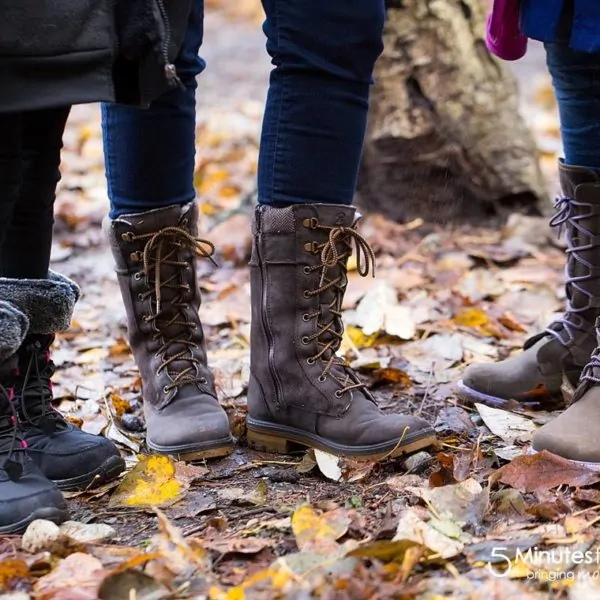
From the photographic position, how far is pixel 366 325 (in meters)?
2.53

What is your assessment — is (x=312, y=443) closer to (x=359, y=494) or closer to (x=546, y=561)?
(x=359, y=494)

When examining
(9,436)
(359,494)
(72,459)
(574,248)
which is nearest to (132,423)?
(72,459)

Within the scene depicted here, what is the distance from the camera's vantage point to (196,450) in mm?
1696

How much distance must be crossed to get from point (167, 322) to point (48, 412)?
0.32 metres

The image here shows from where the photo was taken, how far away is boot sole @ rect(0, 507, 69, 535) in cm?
138

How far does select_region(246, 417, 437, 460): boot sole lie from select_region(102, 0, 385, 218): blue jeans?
1.44 feet

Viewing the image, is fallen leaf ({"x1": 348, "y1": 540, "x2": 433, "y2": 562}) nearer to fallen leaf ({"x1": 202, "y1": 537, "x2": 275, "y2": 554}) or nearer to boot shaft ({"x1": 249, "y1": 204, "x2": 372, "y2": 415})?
fallen leaf ({"x1": 202, "y1": 537, "x2": 275, "y2": 554})

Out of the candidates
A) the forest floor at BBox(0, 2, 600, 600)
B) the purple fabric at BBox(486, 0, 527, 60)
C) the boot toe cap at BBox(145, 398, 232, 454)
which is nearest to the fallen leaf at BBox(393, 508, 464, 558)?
the forest floor at BBox(0, 2, 600, 600)

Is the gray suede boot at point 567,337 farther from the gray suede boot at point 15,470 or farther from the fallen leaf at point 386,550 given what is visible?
the gray suede boot at point 15,470

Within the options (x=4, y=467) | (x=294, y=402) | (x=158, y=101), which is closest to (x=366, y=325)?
(x=294, y=402)

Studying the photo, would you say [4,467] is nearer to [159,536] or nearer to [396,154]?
[159,536]

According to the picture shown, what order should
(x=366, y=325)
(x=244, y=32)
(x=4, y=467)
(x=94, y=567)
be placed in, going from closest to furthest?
(x=94, y=567) → (x=4, y=467) → (x=366, y=325) → (x=244, y=32)

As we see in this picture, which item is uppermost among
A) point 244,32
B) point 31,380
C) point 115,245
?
point 244,32

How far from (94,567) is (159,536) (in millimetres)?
100
